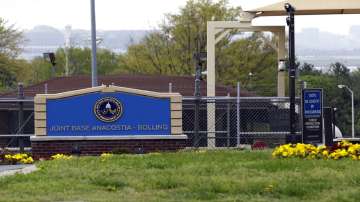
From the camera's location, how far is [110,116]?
20.8m

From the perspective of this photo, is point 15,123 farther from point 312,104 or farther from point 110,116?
point 312,104

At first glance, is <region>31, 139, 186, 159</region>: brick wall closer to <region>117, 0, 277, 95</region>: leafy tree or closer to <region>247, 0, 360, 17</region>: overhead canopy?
<region>247, 0, 360, 17</region>: overhead canopy

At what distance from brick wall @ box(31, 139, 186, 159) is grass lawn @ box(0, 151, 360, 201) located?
24.2 feet

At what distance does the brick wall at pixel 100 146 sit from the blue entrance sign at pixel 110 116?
0.74 ft

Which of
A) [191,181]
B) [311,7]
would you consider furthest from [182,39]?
[191,181]

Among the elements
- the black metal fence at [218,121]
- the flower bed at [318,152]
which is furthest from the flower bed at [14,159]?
the flower bed at [318,152]

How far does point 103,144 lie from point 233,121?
717 centimetres

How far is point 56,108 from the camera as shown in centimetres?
2069

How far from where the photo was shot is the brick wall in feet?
67.4

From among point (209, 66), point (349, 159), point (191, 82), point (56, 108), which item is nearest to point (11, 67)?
point (191, 82)

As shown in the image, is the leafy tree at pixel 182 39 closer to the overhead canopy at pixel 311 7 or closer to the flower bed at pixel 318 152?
the overhead canopy at pixel 311 7

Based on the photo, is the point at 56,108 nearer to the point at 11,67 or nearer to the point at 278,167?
the point at 278,167

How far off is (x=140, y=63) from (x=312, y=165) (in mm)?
40105

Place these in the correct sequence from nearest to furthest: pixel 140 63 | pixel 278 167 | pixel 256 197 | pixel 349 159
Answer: pixel 256 197 < pixel 278 167 < pixel 349 159 < pixel 140 63
